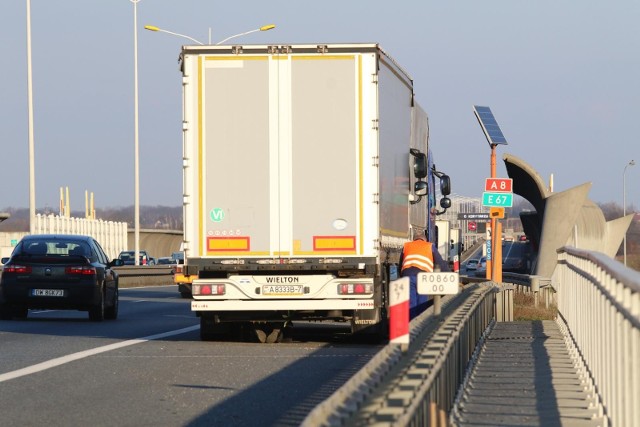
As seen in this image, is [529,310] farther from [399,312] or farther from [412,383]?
[412,383]

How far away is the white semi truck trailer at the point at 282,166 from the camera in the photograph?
1770cm

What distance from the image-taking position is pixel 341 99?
17719 mm

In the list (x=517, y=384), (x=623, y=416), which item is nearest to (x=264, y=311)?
(x=517, y=384)

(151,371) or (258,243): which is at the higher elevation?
(258,243)

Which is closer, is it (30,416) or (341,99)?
(30,416)

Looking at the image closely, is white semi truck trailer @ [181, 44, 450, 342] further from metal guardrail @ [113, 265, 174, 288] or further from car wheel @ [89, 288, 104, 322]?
metal guardrail @ [113, 265, 174, 288]

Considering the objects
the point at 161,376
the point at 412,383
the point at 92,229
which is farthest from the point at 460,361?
the point at 92,229

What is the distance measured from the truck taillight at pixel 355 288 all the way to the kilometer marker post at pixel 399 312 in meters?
8.72

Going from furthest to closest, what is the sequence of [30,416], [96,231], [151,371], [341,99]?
[96,231] → [341,99] → [151,371] → [30,416]

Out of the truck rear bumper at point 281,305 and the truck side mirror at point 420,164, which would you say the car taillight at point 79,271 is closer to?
Result: the truck side mirror at point 420,164

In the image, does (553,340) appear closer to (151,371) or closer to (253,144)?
(253,144)

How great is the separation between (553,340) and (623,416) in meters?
12.1

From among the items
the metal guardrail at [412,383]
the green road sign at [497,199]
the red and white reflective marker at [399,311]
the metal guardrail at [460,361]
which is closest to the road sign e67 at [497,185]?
the green road sign at [497,199]

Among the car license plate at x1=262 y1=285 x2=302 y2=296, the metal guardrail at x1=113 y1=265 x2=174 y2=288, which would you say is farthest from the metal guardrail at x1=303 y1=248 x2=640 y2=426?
the metal guardrail at x1=113 y1=265 x2=174 y2=288
